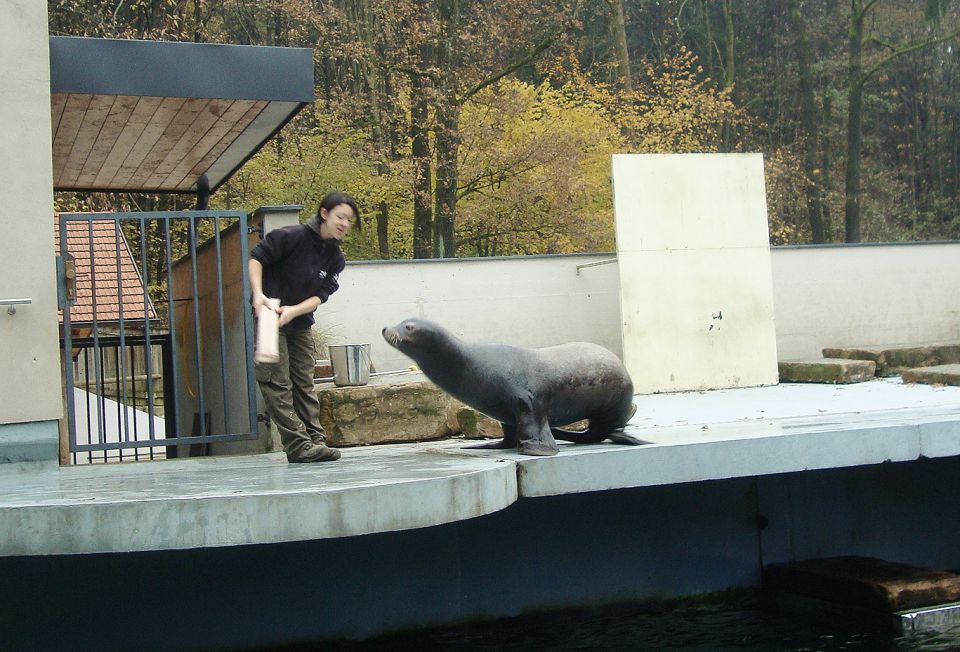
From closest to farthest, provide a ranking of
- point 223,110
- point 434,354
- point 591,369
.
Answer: point 434,354, point 591,369, point 223,110

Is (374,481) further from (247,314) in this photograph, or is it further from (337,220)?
(247,314)

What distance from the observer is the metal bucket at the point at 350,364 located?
8.33 m

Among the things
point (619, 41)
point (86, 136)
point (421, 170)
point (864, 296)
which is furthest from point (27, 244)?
point (619, 41)

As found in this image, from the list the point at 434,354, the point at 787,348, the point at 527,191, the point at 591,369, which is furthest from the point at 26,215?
the point at 527,191

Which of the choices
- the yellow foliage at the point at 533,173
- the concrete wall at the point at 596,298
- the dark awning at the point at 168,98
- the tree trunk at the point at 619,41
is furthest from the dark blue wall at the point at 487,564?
the tree trunk at the point at 619,41

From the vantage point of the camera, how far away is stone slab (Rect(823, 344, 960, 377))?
15.1 m

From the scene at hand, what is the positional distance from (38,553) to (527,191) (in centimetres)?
1881

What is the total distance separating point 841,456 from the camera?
641cm

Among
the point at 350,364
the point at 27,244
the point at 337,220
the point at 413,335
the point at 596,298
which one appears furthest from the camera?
the point at 596,298

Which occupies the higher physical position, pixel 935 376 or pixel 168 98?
pixel 168 98

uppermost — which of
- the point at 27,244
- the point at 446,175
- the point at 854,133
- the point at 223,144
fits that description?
the point at 854,133

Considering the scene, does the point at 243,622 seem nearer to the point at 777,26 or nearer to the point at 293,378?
the point at 293,378

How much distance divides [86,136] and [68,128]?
13.2 inches

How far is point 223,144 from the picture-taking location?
9.08 m
